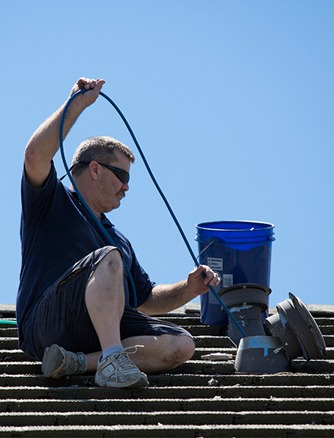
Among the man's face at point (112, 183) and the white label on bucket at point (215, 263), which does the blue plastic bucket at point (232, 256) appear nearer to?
the white label on bucket at point (215, 263)

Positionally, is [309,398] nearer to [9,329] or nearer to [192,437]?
[192,437]

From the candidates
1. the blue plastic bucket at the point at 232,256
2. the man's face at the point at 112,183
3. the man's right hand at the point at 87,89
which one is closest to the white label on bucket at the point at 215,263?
the blue plastic bucket at the point at 232,256

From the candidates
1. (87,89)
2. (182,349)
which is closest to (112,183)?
(87,89)

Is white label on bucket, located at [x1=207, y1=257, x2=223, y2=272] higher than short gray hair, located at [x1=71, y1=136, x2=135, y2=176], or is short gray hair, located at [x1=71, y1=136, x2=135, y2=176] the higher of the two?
short gray hair, located at [x1=71, y1=136, x2=135, y2=176]

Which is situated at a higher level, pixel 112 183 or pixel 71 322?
pixel 112 183

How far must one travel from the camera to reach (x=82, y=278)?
5.10 meters

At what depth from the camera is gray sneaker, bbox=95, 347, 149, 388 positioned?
489 cm

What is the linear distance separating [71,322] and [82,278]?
26cm

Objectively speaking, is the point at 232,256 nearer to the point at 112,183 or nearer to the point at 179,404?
the point at 112,183

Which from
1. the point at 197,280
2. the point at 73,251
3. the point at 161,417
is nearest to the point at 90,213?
the point at 73,251

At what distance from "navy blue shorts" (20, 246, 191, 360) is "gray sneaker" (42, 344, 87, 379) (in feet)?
0.38

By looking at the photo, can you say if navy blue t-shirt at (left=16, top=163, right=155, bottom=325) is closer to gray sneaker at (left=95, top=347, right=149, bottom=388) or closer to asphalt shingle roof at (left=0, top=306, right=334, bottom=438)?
asphalt shingle roof at (left=0, top=306, right=334, bottom=438)

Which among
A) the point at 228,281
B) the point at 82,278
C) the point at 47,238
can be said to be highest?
the point at 47,238

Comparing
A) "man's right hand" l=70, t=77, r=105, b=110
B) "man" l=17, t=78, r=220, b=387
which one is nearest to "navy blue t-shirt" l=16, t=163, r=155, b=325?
"man" l=17, t=78, r=220, b=387
